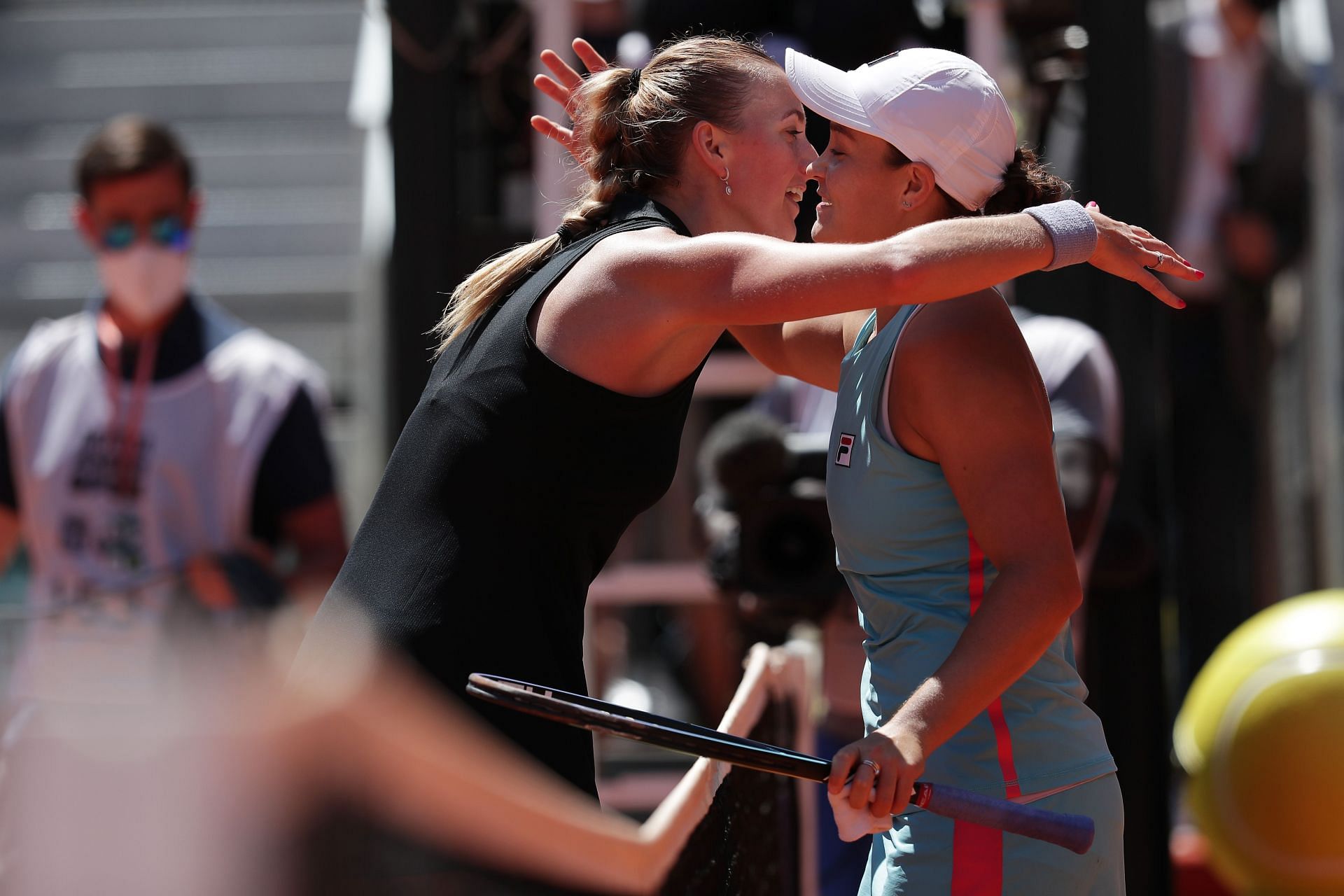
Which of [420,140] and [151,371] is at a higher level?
[420,140]

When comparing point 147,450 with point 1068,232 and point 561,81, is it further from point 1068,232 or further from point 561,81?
point 1068,232

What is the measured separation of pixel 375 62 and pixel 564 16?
1915mm

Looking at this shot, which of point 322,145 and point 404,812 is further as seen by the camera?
point 322,145

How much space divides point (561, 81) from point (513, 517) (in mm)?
1133

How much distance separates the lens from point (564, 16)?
14.1 feet

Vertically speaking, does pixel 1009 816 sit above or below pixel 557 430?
below

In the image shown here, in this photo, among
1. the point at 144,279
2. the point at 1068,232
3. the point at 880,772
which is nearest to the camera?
the point at 880,772

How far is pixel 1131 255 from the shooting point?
6.29ft

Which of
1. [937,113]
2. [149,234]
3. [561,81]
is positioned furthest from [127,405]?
[937,113]

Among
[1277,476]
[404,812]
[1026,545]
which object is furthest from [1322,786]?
[404,812]

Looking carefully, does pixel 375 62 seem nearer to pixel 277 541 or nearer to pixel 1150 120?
pixel 277 541

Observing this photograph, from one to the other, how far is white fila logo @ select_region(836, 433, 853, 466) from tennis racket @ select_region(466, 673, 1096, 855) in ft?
1.36

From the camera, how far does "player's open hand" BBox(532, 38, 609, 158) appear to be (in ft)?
8.37

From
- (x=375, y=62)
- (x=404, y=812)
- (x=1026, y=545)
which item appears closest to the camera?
(x=404, y=812)
